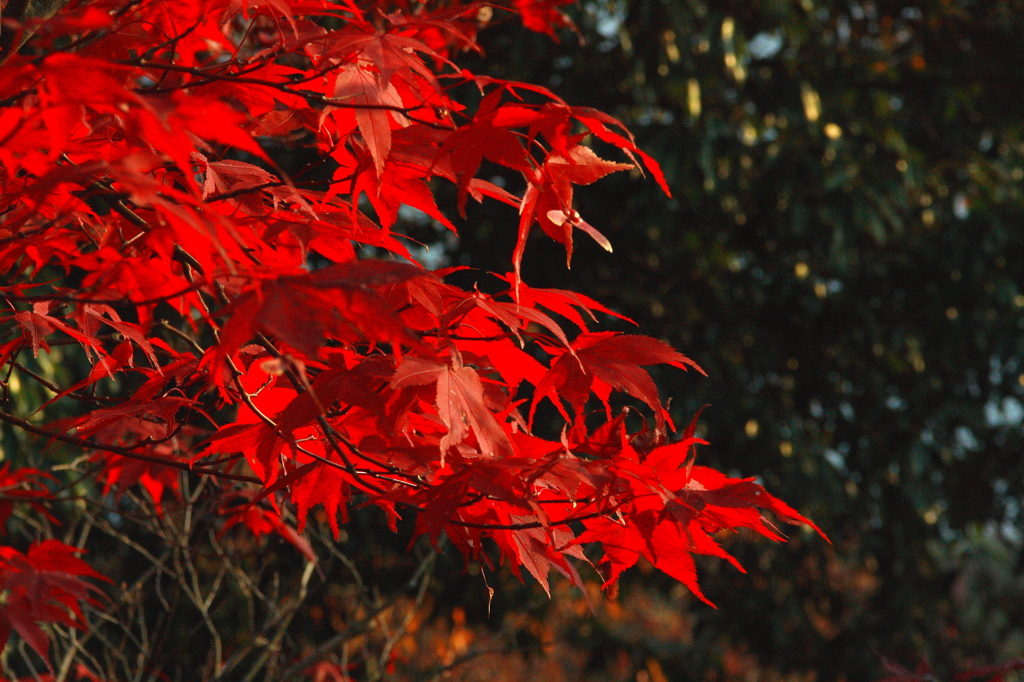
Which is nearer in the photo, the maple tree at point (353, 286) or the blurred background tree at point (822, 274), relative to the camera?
the maple tree at point (353, 286)

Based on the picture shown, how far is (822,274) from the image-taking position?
9.57 feet

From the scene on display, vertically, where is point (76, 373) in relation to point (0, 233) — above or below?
below

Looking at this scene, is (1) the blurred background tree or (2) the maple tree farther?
(1) the blurred background tree

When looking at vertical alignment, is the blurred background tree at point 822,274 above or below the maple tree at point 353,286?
below

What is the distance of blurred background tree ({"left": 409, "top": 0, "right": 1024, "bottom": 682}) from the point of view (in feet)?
8.79

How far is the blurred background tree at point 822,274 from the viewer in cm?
268

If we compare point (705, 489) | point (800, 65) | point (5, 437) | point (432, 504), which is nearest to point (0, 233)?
point (432, 504)

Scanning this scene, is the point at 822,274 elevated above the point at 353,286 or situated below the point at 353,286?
below

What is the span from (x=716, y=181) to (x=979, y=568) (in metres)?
1.86

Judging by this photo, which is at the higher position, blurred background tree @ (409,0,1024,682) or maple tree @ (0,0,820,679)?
maple tree @ (0,0,820,679)

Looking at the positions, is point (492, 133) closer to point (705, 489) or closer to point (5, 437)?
point (705, 489)

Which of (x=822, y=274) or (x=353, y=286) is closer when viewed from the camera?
(x=353, y=286)

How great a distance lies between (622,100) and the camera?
9.39 ft

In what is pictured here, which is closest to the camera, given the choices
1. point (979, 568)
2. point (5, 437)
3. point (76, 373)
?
point (5, 437)
